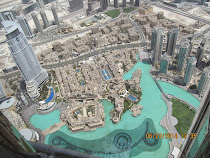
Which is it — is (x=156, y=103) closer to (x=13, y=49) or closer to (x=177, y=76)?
(x=177, y=76)

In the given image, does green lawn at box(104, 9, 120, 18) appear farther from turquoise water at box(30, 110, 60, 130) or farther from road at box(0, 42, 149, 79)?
turquoise water at box(30, 110, 60, 130)

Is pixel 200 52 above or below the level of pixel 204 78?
above

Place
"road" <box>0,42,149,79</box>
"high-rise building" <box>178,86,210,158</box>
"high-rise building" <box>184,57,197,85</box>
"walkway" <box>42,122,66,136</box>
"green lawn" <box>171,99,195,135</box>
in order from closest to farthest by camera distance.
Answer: "high-rise building" <box>178,86,210,158</box>, "green lawn" <box>171,99,195,135</box>, "walkway" <box>42,122,66,136</box>, "high-rise building" <box>184,57,197,85</box>, "road" <box>0,42,149,79</box>

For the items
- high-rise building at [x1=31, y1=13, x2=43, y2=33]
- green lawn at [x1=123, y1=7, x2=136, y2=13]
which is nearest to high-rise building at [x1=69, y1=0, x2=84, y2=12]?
high-rise building at [x1=31, y1=13, x2=43, y2=33]

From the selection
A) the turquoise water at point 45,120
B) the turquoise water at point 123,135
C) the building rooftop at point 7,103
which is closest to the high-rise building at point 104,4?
the turquoise water at point 123,135

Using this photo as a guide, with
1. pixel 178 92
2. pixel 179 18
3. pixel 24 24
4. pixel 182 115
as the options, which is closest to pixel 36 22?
pixel 24 24

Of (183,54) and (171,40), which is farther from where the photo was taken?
(171,40)

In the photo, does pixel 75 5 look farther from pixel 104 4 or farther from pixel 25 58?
pixel 25 58
